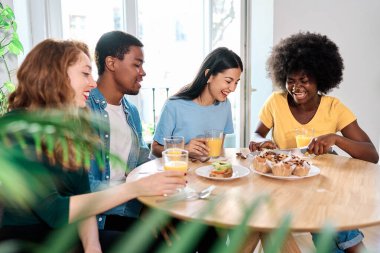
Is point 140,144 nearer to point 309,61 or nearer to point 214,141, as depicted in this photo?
point 214,141

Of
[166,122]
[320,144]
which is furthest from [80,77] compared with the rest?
[320,144]

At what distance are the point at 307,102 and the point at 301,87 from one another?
116mm

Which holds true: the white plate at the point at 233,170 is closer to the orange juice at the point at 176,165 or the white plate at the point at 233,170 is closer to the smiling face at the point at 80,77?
the orange juice at the point at 176,165

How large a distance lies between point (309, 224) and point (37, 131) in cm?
82

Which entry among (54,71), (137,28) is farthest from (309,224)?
(137,28)

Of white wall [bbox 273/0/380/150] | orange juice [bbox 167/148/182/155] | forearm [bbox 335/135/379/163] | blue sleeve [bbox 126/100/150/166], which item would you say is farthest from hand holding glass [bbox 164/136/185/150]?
white wall [bbox 273/0/380/150]

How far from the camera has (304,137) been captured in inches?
69.3

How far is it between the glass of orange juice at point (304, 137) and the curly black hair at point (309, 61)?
33cm

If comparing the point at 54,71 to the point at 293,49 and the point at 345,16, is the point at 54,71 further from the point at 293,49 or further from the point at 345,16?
the point at 345,16

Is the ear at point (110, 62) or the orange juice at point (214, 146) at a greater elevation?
the ear at point (110, 62)

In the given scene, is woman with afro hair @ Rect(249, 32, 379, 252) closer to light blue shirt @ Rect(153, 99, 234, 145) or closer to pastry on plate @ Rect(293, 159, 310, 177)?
light blue shirt @ Rect(153, 99, 234, 145)

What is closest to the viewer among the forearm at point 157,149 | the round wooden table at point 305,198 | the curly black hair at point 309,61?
the round wooden table at point 305,198

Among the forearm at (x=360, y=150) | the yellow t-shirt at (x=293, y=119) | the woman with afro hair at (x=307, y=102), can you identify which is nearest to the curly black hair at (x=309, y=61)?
the woman with afro hair at (x=307, y=102)

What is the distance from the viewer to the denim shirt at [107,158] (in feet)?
5.03
